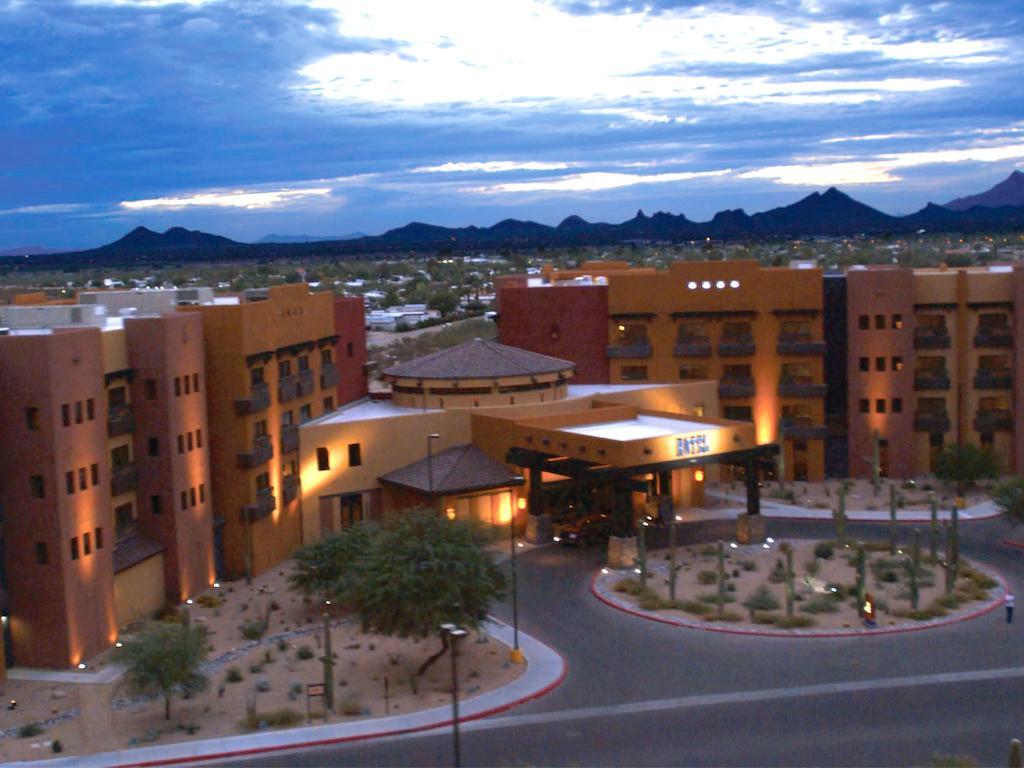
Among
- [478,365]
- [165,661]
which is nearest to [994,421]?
[478,365]

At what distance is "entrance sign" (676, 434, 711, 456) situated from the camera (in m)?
47.8

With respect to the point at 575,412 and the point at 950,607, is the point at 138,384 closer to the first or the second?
the point at 575,412

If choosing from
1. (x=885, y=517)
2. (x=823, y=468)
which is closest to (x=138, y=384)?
(x=885, y=517)

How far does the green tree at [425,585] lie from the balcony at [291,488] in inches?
563

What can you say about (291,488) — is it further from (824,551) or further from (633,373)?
(633,373)

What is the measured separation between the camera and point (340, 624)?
39.2 metres

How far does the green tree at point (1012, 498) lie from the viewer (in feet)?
152

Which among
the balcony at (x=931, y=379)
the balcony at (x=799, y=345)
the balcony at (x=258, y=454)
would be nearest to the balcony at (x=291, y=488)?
the balcony at (x=258, y=454)

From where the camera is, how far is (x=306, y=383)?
5128 centimetres

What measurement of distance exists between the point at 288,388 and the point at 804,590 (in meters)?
21.1

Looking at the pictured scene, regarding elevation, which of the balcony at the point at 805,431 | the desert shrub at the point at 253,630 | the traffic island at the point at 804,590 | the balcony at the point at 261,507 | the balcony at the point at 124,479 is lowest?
the traffic island at the point at 804,590

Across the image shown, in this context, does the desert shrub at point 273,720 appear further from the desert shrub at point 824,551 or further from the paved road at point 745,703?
the desert shrub at point 824,551

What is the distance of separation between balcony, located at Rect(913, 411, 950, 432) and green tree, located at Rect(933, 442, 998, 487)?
3715 mm

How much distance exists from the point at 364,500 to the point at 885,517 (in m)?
21.9
